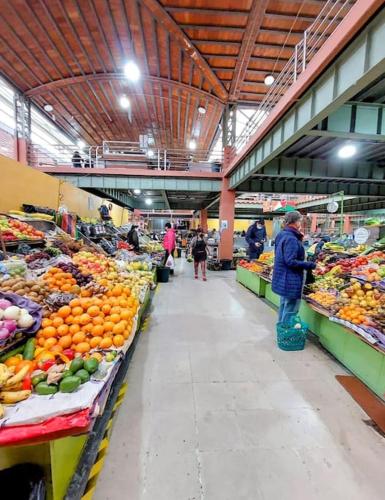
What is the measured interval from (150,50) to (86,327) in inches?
350

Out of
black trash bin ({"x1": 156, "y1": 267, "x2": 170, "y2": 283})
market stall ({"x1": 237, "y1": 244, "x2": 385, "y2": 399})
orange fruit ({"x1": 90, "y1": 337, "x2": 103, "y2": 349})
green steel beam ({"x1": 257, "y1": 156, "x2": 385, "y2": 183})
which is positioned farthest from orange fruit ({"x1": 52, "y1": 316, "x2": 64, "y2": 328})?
green steel beam ({"x1": 257, "y1": 156, "x2": 385, "y2": 183})

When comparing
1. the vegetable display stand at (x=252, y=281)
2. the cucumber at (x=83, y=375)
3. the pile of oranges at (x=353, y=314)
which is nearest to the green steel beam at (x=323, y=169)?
the vegetable display stand at (x=252, y=281)

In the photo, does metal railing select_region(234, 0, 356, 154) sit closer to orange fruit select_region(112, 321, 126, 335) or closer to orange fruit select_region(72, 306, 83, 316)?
orange fruit select_region(112, 321, 126, 335)

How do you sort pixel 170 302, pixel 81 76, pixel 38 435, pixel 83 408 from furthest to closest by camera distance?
pixel 81 76
pixel 170 302
pixel 83 408
pixel 38 435

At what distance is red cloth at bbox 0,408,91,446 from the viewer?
1.17 meters

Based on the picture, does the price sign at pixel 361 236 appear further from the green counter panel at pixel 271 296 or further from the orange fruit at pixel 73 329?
the orange fruit at pixel 73 329

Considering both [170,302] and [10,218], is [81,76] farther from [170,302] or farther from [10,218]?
[170,302]

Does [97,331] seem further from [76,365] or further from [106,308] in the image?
[76,365]

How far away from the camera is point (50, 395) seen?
56.1 inches

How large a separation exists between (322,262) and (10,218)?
616 cm

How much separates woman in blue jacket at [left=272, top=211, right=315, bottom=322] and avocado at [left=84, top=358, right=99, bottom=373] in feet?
8.32

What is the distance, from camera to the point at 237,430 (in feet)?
6.68

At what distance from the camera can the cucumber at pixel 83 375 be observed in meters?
1.55

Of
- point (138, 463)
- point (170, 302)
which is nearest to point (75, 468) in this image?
point (138, 463)
